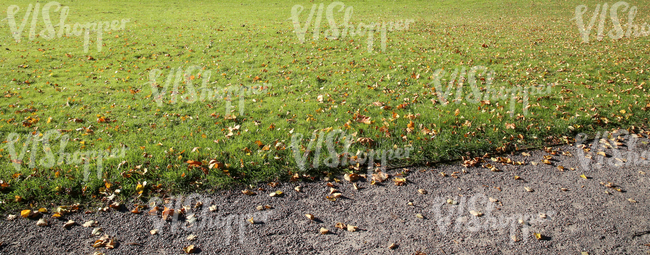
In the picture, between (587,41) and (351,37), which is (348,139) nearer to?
(351,37)

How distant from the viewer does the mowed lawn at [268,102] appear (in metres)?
5.01

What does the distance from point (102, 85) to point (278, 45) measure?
601 cm

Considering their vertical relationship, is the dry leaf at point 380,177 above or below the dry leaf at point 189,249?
above

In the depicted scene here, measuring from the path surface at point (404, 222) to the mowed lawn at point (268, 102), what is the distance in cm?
59

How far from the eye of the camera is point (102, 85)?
871 centimetres

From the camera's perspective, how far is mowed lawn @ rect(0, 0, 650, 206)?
5012mm

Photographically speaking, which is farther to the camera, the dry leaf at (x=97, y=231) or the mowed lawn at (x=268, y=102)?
the mowed lawn at (x=268, y=102)

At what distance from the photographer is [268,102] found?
756 centimetres

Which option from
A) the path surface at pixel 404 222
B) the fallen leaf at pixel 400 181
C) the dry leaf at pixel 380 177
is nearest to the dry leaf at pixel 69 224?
the path surface at pixel 404 222

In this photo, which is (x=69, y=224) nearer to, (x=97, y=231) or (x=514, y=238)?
(x=97, y=231)

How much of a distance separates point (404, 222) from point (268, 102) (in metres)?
4.40

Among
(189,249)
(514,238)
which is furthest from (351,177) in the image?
(189,249)

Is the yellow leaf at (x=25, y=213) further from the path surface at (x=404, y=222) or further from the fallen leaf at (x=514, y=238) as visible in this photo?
the fallen leaf at (x=514, y=238)

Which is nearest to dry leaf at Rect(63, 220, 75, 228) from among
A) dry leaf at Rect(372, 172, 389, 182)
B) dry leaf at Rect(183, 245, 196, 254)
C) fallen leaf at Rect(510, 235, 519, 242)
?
dry leaf at Rect(183, 245, 196, 254)
